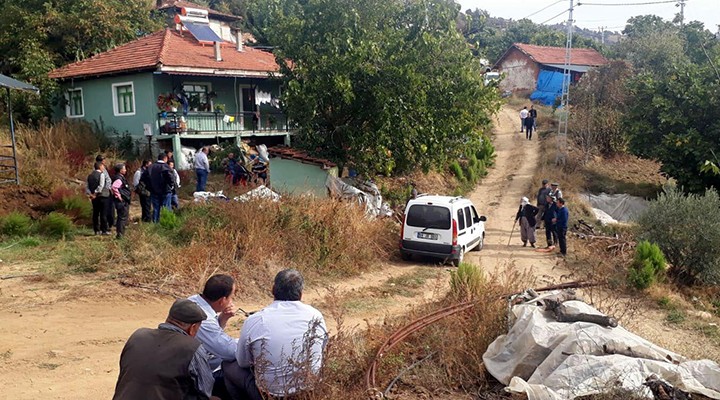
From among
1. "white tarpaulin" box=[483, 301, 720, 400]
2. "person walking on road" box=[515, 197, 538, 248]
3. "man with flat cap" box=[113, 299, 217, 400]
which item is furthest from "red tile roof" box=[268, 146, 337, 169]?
"man with flat cap" box=[113, 299, 217, 400]

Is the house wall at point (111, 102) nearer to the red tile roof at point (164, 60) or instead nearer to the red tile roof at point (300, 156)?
the red tile roof at point (164, 60)

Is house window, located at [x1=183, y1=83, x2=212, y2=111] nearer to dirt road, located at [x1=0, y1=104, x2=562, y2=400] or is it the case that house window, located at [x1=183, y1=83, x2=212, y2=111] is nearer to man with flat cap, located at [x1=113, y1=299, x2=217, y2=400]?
dirt road, located at [x1=0, y1=104, x2=562, y2=400]

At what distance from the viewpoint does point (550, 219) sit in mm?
15055

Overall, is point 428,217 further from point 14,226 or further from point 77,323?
point 14,226

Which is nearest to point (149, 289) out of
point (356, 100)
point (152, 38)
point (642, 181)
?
point (356, 100)

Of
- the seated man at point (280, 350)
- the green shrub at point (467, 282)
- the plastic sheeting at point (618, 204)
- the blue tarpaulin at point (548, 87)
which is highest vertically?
the blue tarpaulin at point (548, 87)

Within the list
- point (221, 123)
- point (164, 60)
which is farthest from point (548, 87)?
point (164, 60)

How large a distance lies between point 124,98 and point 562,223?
17317 millimetres

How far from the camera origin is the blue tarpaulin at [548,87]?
41.8m

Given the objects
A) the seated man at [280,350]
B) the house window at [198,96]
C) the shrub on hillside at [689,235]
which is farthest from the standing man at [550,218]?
the house window at [198,96]

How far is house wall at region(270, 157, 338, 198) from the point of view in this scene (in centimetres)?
1645

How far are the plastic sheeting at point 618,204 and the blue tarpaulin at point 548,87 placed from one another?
1960 cm

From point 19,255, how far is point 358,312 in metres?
6.51

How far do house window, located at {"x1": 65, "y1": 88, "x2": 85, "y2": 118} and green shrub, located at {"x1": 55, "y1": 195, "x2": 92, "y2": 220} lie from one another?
40.4 feet
